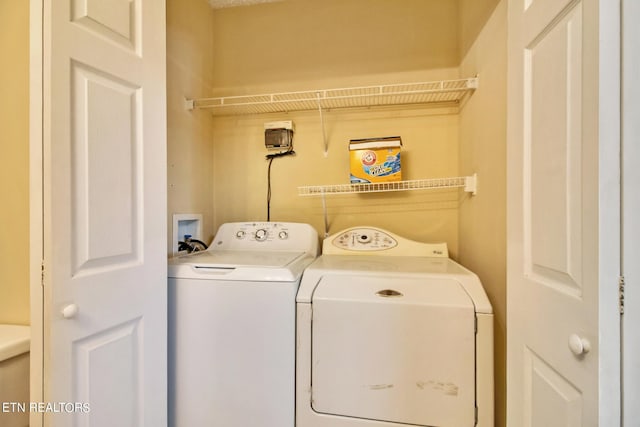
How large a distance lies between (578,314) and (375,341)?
615 millimetres

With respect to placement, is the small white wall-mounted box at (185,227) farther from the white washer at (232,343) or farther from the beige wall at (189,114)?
→ the white washer at (232,343)

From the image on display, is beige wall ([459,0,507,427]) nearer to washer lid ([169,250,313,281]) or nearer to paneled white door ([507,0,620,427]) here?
paneled white door ([507,0,620,427])

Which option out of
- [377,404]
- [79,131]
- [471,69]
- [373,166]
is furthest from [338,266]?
[471,69]

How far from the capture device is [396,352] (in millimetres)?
976

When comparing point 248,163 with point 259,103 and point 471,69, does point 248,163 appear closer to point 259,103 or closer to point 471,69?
point 259,103

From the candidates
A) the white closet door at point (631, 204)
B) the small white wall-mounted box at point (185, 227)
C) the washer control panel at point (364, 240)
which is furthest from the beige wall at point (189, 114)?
the white closet door at point (631, 204)

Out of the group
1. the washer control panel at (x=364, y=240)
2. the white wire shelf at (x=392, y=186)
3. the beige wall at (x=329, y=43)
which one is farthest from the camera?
the beige wall at (x=329, y=43)

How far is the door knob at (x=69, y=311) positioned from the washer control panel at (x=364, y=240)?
4.01 ft

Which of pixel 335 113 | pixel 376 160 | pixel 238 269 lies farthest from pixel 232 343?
pixel 335 113

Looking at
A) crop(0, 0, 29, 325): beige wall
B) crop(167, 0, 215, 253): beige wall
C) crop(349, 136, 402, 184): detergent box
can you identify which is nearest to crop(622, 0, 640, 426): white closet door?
crop(349, 136, 402, 184): detergent box

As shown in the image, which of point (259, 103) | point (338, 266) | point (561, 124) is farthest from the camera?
point (259, 103)

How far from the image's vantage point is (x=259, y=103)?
177 centimetres

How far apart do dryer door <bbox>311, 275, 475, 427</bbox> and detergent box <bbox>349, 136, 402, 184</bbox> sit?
758 millimetres

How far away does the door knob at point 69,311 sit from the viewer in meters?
0.73
